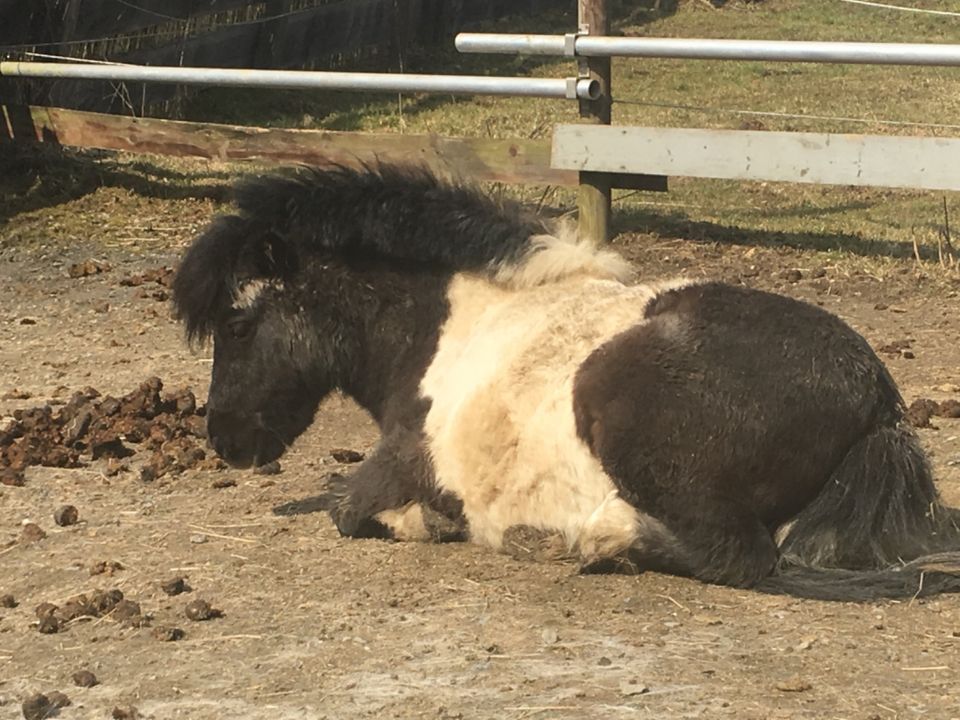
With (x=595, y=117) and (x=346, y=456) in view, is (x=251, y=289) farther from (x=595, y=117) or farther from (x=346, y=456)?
(x=595, y=117)

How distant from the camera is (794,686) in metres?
3.63

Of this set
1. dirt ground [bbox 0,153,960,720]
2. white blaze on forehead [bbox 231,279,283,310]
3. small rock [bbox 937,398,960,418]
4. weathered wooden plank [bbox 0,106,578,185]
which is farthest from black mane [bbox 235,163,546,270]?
weathered wooden plank [bbox 0,106,578,185]

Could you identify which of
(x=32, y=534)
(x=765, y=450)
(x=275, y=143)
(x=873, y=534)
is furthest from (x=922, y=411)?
(x=275, y=143)

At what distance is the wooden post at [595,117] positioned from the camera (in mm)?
8602

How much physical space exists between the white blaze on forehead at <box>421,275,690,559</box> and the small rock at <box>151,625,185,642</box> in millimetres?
1033

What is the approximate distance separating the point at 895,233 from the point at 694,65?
7958 mm

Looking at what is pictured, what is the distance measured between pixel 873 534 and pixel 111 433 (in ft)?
10.7

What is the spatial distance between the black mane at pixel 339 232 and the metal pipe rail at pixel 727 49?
10.5 feet

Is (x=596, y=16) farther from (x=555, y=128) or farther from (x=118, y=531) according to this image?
(x=118, y=531)

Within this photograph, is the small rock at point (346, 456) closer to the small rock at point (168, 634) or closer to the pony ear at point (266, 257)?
the pony ear at point (266, 257)

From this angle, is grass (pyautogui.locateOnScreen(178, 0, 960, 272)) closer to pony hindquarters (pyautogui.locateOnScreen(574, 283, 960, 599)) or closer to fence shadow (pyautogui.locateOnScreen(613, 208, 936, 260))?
fence shadow (pyautogui.locateOnScreen(613, 208, 936, 260))

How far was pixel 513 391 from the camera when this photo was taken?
4.75 m

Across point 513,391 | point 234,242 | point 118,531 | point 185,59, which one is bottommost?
point 118,531

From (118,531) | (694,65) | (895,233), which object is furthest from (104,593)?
(694,65)
